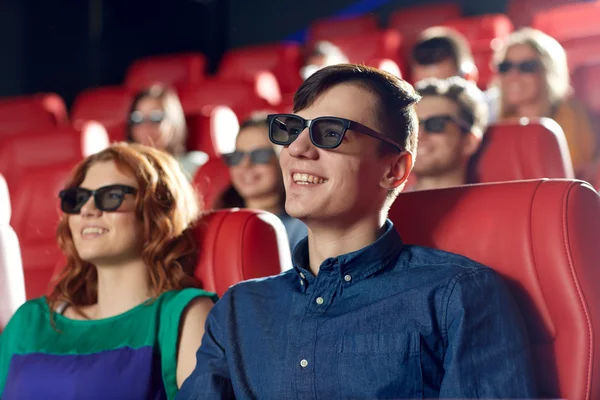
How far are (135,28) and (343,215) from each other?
15.1ft

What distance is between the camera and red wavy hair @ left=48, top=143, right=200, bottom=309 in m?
1.51

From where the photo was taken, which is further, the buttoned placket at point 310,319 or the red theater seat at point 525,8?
the red theater seat at point 525,8

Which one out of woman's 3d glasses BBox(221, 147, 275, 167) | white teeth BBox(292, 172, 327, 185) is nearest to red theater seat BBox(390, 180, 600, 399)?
white teeth BBox(292, 172, 327, 185)

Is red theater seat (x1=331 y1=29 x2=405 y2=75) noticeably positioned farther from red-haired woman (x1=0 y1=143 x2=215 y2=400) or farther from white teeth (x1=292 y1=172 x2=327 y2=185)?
white teeth (x1=292 y1=172 x2=327 y2=185)

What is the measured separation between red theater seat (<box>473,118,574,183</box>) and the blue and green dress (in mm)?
777

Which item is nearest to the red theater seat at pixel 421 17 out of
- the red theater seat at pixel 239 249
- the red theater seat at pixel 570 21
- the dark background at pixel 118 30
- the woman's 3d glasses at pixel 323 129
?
the dark background at pixel 118 30

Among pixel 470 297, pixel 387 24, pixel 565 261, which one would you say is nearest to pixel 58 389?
pixel 470 297

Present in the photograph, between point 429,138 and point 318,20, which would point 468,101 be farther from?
point 318,20

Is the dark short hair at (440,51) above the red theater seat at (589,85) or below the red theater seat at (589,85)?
above

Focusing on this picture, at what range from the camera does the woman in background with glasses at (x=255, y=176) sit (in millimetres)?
2199

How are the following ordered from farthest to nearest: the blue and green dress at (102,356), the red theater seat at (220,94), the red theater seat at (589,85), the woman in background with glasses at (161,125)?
the red theater seat at (220,94), the woman in background with glasses at (161,125), the red theater seat at (589,85), the blue and green dress at (102,356)

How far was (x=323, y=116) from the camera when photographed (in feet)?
3.82

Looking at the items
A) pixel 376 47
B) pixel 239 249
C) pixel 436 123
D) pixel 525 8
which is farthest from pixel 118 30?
pixel 239 249

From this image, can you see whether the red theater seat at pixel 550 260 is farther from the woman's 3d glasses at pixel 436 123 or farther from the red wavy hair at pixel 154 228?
the woman's 3d glasses at pixel 436 123
